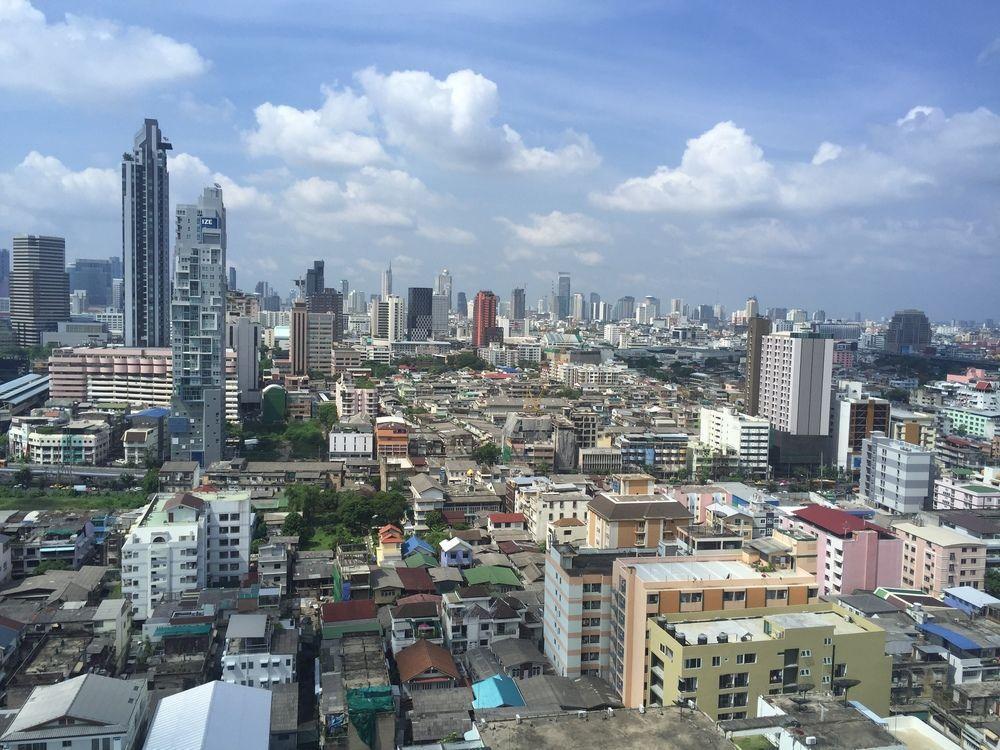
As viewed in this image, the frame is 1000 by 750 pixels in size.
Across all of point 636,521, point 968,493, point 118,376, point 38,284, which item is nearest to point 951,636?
point 636,521

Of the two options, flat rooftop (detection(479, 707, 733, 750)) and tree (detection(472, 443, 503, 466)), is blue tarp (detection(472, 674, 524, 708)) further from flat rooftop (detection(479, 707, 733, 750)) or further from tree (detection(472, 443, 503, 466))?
tree (detection(472, 443, 503, 466))

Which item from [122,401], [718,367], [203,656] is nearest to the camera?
[203,656]

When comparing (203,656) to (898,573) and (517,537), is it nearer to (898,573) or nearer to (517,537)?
(517,537)

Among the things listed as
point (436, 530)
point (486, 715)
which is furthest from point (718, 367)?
point (486, 715)

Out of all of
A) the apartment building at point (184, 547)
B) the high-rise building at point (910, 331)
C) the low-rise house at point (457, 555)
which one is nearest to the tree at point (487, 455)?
the low-rise house at point (457, 555)

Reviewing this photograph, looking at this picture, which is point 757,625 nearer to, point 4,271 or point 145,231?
point 145,231

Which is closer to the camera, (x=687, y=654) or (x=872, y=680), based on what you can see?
(x=687, y=654)
